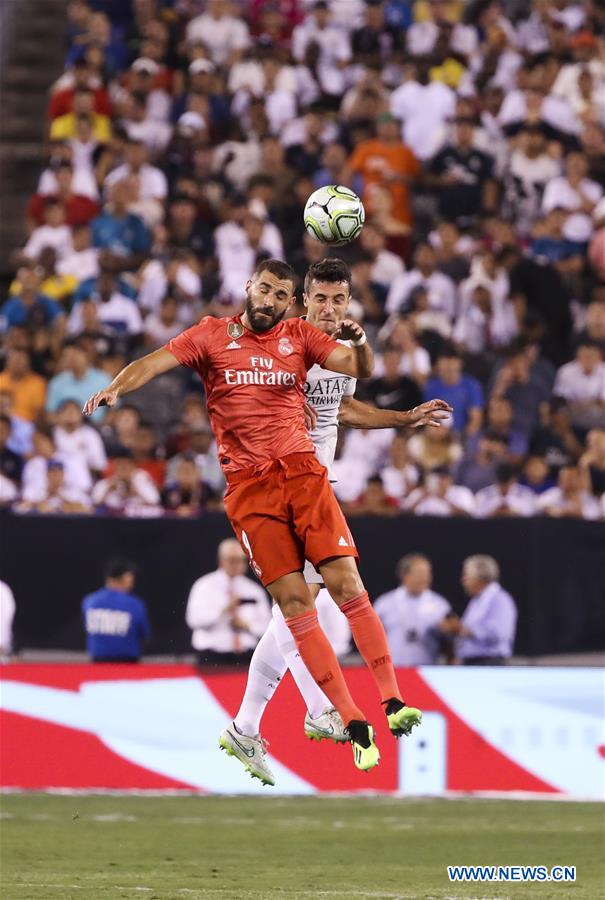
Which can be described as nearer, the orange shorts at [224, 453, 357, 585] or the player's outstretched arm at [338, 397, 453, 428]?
the player's outstretched arm at [338, 397, 453, 428]

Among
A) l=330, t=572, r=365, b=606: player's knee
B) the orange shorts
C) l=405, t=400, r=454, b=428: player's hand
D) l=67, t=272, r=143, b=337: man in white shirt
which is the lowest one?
l=330, t=572, r=365, b=606: player's knee

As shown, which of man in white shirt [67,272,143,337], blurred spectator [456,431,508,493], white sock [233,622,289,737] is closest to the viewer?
white sock [233,622,289,737]

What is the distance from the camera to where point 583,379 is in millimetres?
18188

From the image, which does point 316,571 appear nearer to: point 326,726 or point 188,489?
point 326,726

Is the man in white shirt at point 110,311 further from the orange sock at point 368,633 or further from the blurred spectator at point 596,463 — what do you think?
the orange sock at point 368,633

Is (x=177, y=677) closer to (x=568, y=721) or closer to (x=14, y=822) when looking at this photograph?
(x=14, y=822)

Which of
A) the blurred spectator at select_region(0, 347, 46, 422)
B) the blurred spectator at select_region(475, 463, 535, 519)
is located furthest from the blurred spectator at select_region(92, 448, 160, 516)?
the blurred spectator at select_region(475, 463, 535, 519)

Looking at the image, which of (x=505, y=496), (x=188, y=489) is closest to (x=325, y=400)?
(x=188, y=489)

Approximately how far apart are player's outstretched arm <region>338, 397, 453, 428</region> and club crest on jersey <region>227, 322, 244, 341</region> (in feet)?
2.83

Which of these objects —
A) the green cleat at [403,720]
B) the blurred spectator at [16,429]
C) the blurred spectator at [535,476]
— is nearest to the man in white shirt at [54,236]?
the blurred spectator at [16,429]

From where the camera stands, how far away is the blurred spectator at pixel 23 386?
18359mm

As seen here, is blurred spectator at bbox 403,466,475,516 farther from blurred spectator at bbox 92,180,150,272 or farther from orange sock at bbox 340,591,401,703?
orange sock at bbox 340,591,401,703

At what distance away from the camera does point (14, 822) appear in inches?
535

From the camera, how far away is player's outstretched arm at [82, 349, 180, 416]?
9266mm
